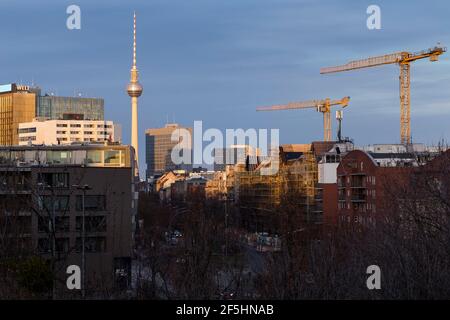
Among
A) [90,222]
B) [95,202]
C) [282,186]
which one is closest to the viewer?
[90,222]

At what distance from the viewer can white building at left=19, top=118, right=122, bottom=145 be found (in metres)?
112

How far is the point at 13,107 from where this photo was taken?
136125 mm

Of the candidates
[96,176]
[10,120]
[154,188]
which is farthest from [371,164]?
[154,188]

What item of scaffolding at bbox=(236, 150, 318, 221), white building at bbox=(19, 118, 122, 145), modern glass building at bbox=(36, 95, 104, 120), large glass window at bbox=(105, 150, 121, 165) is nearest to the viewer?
large glass window at bbox=(105, 150, 121, 165)

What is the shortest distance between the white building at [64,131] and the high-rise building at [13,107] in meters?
16.1

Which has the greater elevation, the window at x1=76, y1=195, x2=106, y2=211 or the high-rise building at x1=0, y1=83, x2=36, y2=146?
the high-rise building at x1=0, y1=83, x2=36, y2=146

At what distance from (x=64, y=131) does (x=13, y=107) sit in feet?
91.6

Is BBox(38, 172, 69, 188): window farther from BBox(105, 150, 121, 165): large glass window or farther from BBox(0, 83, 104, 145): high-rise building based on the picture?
BBox(0, 83, 104, 145): high-rise building

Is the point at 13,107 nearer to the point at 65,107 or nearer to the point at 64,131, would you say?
the point at 65,107

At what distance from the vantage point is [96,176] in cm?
3806

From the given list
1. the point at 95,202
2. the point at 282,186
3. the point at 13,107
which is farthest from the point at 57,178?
the point at 13,107

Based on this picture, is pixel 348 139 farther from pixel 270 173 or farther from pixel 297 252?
pixel 297 252

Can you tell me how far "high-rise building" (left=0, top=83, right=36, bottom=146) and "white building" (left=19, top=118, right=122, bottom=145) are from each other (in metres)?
16.1

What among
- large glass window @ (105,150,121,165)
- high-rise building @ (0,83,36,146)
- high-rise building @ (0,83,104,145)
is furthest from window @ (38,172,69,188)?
high-rise building @ (0,83,36,146)
